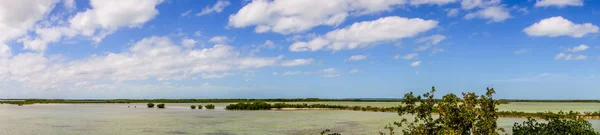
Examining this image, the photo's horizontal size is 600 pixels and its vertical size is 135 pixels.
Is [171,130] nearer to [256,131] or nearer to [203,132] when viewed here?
[203,132]

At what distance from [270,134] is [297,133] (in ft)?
6.65

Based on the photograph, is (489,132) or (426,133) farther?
(426,133)

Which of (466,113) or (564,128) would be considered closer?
(466,113)

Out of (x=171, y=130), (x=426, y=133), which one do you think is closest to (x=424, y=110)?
(x=426, y=133)

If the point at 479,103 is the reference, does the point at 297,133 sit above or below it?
below

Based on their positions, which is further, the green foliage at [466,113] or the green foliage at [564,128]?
the green foliage at [564,128]

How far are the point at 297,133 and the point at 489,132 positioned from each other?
21671 millimetres

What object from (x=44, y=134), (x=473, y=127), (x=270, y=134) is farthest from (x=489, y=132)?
(x=44, y=134)

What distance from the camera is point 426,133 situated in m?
12.6

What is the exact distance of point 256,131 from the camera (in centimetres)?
3378

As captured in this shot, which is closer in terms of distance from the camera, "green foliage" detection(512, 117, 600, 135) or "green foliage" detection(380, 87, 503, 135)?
"green foliage" detection(380, 87, 503, 135)

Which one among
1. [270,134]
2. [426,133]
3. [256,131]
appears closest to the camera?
[426,133]

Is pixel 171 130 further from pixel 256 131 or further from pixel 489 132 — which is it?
pixel 489 132

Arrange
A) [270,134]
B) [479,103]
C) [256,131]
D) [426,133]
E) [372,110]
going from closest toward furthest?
[479,103] → [426,133] → [270,134] → [256,131] → [372,110]
